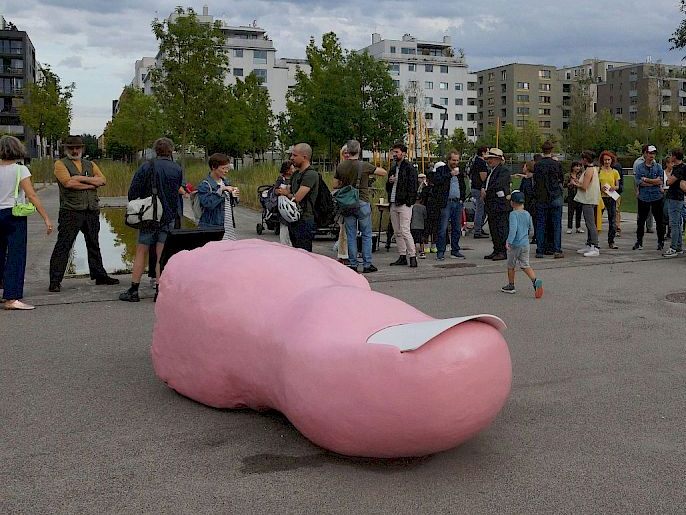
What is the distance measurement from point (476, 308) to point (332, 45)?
40.0 metres

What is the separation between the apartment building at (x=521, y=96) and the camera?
435 ft

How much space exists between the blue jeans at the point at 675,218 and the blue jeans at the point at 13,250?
10.3 meters

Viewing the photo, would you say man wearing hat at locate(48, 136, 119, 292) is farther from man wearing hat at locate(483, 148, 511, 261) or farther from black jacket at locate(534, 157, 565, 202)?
black jacket at locate(534, 157, 565, 202)

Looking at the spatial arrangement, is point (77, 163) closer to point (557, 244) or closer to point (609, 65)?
point (557, 244)

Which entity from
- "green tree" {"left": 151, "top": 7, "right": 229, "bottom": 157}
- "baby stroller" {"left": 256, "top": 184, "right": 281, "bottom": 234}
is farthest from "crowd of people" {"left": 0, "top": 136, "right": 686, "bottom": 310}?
"green tree" {"left": 151, "top": 7, "right": 229, "bottom": 157}

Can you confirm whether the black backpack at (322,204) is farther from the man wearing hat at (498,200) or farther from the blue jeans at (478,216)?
the blue jeans at (478,216)

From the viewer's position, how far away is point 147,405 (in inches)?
214

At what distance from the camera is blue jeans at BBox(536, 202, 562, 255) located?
1325 cm

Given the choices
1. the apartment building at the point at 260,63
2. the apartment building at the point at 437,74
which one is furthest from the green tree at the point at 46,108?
the apartment building at the point at 437,74

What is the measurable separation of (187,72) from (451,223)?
79.3ft

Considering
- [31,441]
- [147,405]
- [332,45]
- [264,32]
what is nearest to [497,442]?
[147,405]

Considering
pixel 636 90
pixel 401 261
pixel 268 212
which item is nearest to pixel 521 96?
pixel 636 90

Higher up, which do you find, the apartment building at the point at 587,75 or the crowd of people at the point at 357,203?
the apartment building at the point at 587,75

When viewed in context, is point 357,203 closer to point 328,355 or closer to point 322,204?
point 322,204
